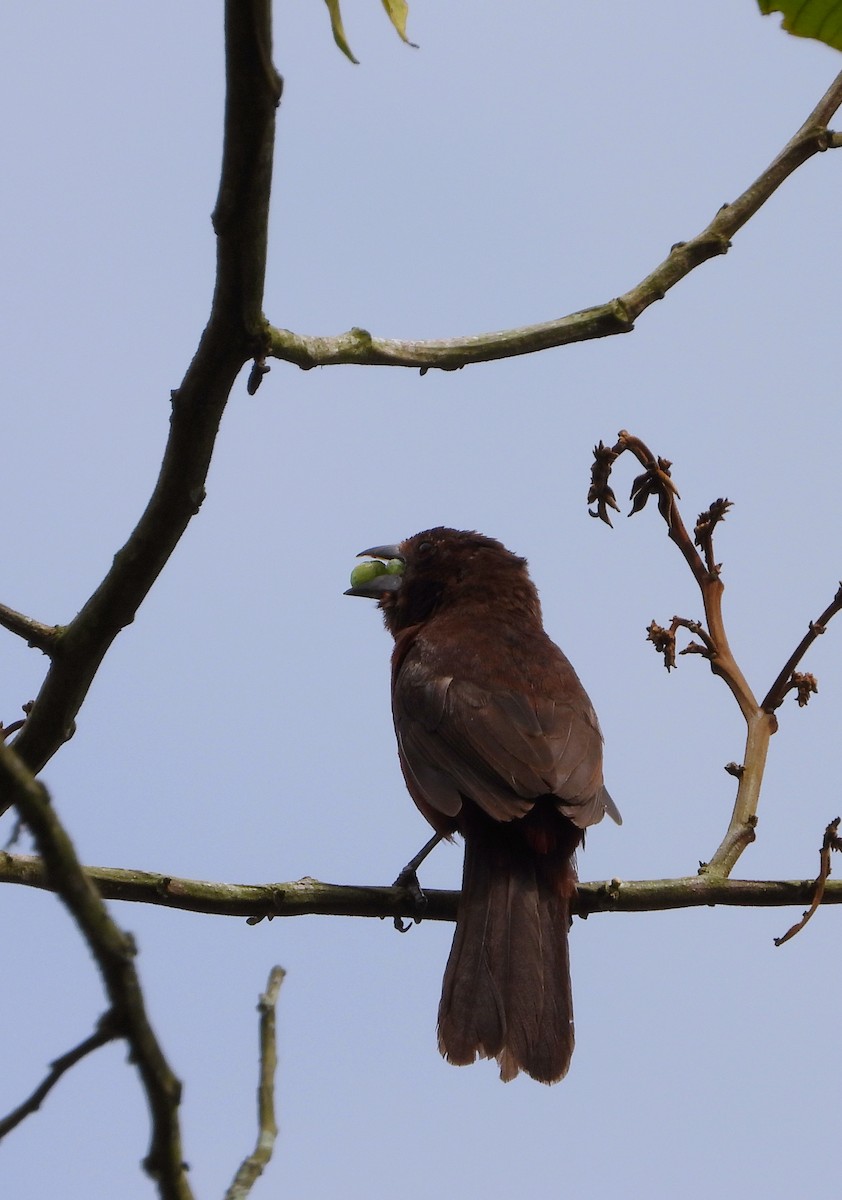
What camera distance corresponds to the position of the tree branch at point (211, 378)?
247cm

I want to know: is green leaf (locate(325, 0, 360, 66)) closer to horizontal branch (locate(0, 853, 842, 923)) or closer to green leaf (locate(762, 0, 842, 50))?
green leaf (locate(762, 0, 842, 50))

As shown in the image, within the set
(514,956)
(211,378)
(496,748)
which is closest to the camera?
(211,378)

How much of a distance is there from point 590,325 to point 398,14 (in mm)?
1159

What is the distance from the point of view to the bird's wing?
16.9 ft

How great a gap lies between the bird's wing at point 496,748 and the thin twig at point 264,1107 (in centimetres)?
274

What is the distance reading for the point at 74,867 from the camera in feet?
5.09

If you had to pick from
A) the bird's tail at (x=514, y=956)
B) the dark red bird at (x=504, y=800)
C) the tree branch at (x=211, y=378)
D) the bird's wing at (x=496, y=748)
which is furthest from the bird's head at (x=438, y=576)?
the tree branch at (x=211, y=378)

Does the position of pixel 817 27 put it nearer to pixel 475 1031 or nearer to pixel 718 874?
pixel 718 874

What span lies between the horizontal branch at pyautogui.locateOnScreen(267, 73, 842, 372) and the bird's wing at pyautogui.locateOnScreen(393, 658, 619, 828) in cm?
205

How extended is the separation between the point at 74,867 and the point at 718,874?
3130mm

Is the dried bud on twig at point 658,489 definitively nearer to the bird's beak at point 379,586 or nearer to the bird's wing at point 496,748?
the bird's wing at point 496,748

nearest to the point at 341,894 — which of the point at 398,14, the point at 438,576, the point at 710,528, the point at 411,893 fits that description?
the point at 411,893

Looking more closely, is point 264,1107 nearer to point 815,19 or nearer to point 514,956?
point 815,19

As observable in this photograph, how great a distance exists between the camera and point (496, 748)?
5.32 meters
